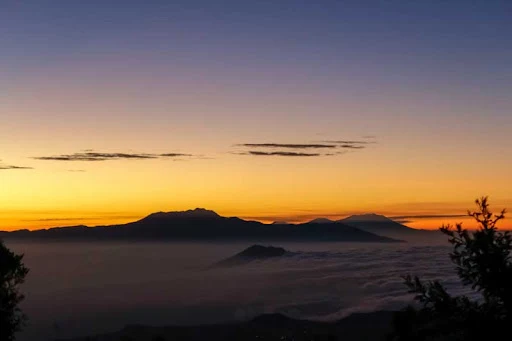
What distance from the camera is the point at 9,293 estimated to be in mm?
41188

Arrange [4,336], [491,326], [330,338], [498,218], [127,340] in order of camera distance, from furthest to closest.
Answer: [330,338]
[127,340]
[4,336]
[498,218]
[491,326]

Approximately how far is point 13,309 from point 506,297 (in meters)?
32.3

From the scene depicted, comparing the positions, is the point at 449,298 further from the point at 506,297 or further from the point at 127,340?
the point at 127,340

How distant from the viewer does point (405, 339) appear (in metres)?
40.4

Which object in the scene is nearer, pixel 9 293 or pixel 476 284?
pixel 476 284

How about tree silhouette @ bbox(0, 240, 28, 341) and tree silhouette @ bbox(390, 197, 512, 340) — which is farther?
tree silhouette @ bbox(0, 240, 28, 341)

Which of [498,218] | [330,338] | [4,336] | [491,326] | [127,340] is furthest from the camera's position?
[330,338]

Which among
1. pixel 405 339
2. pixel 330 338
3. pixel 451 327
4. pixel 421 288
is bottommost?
pixel 330 338

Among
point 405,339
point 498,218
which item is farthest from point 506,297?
point 405,339

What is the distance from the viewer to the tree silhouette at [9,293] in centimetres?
3992

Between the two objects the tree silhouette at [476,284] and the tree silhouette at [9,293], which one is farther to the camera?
the tree silhouette at [9,293]

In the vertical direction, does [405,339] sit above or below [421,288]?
below

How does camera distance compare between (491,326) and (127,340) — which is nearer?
(491,326)

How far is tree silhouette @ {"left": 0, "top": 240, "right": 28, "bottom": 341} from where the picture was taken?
131 feet
